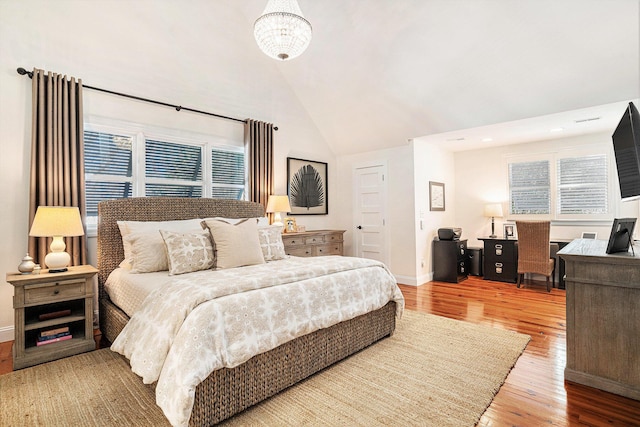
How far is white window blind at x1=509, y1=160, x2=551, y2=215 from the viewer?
538cm

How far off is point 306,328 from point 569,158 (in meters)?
5.28

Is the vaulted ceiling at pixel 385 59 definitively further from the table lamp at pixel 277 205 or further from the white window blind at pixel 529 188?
the table lamp at pixel 277 205

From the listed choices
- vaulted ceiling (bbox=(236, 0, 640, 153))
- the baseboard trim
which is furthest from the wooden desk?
the baseboard trim

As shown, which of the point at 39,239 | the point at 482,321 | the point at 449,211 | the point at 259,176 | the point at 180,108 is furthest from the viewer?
the point at 449,211

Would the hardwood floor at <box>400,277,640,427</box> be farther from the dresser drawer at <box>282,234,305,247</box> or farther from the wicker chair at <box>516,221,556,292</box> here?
the dresser drawer at <box>282,234,305,247</box>

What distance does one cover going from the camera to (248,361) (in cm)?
185

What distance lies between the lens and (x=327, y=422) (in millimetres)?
1746

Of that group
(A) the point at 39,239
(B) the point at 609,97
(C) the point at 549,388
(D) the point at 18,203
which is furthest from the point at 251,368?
(B) the point at 609,97

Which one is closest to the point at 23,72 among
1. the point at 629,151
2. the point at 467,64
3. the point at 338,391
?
the point at 338,391

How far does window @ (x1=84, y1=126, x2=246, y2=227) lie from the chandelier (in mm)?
1907

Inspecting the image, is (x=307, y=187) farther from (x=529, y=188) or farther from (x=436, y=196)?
(x=529, y=188)

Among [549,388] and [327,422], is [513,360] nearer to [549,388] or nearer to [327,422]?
[549,388]

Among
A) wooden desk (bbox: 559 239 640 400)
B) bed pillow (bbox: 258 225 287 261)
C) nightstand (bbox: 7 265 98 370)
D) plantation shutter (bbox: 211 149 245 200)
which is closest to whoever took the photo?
wooden desk (bbox: 559 239 640 400)

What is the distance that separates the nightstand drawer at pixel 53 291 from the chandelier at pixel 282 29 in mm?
2473
